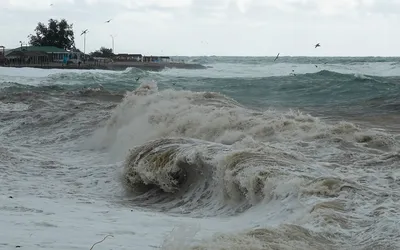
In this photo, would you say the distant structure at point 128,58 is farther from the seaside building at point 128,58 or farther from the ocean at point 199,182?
the ocean at point 199,182

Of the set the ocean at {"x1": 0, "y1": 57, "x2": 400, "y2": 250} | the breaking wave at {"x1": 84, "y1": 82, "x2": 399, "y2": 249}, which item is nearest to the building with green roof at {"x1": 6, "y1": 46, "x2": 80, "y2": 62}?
the ocean at {"x1": 0, "y1": 57, "x2": 400, "y2": 250}

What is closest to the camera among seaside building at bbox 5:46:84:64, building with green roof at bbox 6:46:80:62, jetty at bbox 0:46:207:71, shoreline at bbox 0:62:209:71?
shoreline at bbox 0:62:209:71

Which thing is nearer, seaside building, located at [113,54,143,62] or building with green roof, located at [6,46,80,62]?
building with green roof, located at [6,46,80,62]

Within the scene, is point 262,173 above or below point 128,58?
above

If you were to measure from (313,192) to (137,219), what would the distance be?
6.43 ft

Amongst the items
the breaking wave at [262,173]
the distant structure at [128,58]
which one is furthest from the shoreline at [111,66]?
the breaking wave at [262,173]

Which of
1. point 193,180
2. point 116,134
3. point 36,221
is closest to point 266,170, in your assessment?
point 193,180

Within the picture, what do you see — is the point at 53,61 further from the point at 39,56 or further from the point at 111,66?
the point at 111,66

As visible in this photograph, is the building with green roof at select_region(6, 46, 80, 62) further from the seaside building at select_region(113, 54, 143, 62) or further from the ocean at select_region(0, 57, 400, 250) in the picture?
the ocean at select_region(0, 57, 400, 250)

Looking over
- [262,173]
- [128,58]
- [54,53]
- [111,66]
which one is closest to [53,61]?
[54,53]

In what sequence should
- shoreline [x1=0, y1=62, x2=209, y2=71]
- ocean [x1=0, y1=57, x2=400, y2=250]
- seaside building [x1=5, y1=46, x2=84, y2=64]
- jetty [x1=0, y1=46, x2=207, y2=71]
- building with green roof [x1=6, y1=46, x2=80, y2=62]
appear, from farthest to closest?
building with green roof [x1=6, y1=46, x2=80, y2=62] < seaside building [x1=5, y1=46, x2=84, y2=64] < jetty [x1=0, y1=46, x2=207, y2=71] < shoreline [x1=0, y1=62, x2=209, y2=71] < ocean [x1=0, y1=57, x2=400, y2=250]

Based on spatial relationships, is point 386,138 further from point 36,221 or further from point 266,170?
point 36,221

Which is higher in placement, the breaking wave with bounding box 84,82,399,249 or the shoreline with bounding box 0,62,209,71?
the breaking wave with bounding box 84,82,399,249

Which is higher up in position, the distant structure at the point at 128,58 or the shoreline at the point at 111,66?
the distant structure at the point at 128,58
